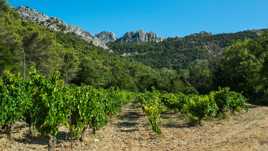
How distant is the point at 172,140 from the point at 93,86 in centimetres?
5826

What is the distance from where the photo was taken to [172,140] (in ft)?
73.7

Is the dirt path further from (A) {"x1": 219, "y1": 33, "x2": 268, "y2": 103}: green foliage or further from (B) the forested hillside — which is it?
(A) {"x1": 219, "y1": 33, "x2": 268, "y2": 103}: green foliage

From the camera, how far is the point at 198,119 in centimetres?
3022

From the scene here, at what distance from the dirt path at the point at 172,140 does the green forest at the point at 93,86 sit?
746 mm

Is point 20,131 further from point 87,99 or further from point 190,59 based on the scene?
point 190,59

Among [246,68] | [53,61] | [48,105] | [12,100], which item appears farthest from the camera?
[246,68]

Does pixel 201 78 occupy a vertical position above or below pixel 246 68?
above

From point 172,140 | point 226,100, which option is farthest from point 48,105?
point 226,100

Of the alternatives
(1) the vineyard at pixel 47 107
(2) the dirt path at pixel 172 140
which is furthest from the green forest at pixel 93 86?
(2) the dirt path at pixel 172 140

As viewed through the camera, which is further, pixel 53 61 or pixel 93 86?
pixel 93 86

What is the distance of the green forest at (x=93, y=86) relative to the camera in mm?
19016

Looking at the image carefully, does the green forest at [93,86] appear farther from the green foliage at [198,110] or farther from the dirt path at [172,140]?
the dirt path at [172,140]

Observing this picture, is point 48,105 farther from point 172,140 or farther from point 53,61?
point 53,61

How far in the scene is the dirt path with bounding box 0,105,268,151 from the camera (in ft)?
62.8
